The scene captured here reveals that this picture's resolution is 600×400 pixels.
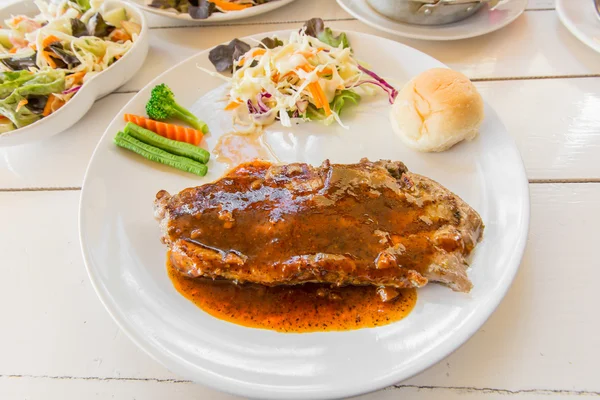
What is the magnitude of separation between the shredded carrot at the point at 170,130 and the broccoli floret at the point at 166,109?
66mm

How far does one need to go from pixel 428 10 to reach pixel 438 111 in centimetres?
Answer: 122

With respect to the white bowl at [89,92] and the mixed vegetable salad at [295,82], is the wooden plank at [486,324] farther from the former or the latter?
the mixed vegetable salad at [295,82]

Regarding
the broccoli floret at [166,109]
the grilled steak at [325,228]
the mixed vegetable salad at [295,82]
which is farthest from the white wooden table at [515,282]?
the mixed vegetable salad at [295,82]

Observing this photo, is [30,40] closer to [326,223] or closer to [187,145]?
[187,145]

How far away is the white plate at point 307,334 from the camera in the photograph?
1.78 m

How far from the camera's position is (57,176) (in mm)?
2881

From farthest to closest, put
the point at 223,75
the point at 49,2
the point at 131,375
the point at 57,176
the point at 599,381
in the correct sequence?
the point at 49,2 < the point at 223,75 < the point at 57,176 < the point at 131,375 < the point at 599,381

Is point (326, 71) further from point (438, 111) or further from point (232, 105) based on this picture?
point (438, 111)

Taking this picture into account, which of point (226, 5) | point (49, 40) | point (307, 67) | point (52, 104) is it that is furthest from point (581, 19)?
point (49, 40)

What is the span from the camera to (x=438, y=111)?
2.48m

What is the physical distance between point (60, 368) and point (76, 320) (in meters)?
0.25

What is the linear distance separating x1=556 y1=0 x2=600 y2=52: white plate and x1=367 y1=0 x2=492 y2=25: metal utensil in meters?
0.50

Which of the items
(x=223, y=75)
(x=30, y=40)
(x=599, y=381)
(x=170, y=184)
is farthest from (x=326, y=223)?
(x=30, y=40)

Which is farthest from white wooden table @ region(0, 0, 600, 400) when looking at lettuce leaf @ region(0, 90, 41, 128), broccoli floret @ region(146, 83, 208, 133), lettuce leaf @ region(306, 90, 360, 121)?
lettuce leaf @ region(306, 90, 360, 121)
